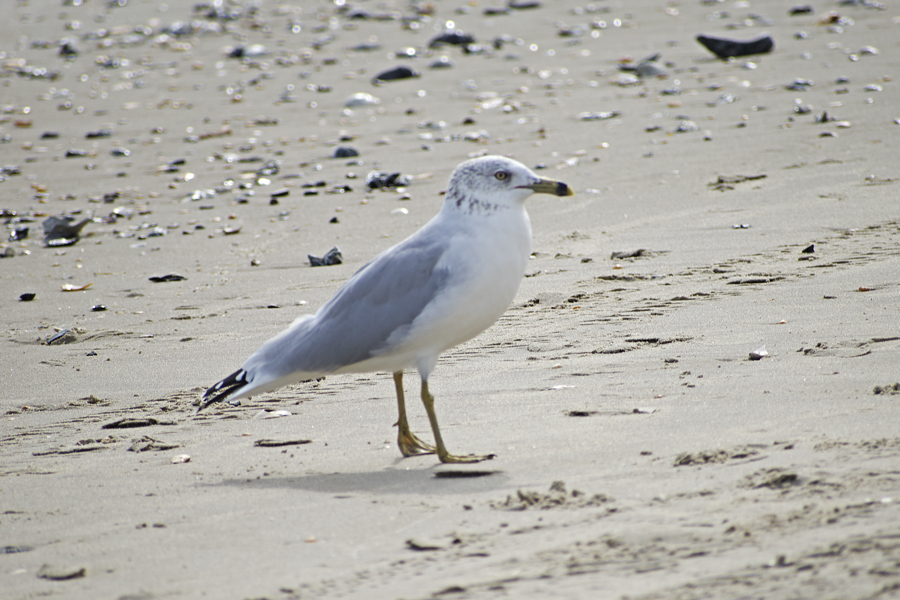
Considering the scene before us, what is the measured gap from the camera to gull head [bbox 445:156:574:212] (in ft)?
12.8

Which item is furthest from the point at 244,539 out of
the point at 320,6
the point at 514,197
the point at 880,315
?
the point at 320,6

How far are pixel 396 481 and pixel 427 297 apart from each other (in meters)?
0.73

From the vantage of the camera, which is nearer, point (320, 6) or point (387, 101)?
point (387, 101)

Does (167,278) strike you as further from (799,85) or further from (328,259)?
(799,85)

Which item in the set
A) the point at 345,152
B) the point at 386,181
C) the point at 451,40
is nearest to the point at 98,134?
the point at 345,152

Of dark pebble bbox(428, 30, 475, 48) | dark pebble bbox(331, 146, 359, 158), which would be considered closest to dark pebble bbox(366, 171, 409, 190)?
dark pebble bbox(331, 146, 359, 158)

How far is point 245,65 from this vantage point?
48.1ft

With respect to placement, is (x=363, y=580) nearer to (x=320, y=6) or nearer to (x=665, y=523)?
(x=665, y=523)

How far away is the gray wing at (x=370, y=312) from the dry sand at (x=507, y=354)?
351 mm

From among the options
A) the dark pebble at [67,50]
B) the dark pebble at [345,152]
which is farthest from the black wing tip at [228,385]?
the dark pebble at [67,50]

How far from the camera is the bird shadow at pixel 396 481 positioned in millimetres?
3363

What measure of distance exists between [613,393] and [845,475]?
1.35 m

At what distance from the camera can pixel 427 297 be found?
150 inches

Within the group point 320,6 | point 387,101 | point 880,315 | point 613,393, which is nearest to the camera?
point 613,393
